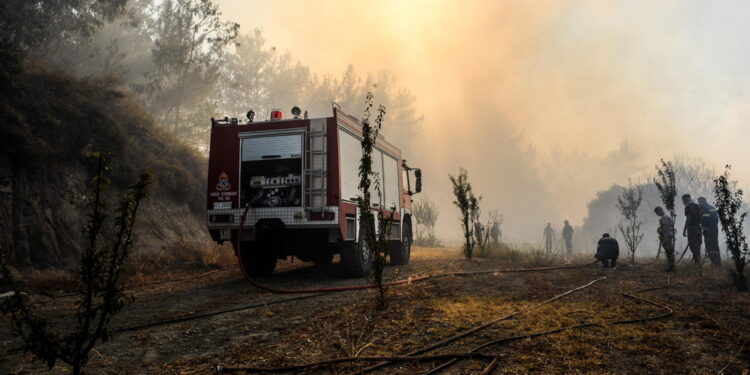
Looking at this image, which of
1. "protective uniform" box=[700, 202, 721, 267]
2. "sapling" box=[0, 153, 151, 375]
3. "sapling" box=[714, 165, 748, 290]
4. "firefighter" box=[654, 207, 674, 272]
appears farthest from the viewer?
"protective uniform" box=[700, 202, 721, 267]

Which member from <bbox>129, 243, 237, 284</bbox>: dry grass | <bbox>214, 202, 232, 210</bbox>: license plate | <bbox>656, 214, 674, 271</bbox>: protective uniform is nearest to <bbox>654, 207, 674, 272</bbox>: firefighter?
<bbox>656, 214, 674, 271</bbox>: protective uniform

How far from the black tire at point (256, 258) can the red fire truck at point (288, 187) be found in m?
0.18

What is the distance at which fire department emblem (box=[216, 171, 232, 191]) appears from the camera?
8.47 meters

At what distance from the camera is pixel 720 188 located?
24.8 feet

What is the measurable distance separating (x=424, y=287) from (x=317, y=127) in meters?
3.75

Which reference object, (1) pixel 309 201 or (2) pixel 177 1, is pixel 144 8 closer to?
(2) pixel 177 1

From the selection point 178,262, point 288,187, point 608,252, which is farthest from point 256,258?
point 608,252

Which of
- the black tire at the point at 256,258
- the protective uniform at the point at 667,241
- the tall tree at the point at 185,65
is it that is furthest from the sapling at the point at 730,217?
the tall tree at the point at 185,65

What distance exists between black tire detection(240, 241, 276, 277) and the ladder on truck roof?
181cm

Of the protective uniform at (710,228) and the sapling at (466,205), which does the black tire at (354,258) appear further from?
the protective uniform at (710,228)

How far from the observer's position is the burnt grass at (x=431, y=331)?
3447 mm

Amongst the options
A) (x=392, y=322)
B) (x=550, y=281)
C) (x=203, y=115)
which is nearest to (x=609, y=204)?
(x=203, y=115)

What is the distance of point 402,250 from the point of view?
11.9 meters

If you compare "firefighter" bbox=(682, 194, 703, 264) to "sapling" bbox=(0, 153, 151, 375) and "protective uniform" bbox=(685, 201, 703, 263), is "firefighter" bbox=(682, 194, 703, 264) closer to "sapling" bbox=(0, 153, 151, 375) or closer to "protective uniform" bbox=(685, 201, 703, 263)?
"protective uniform" bbox=(685, 201, 703, 263)
